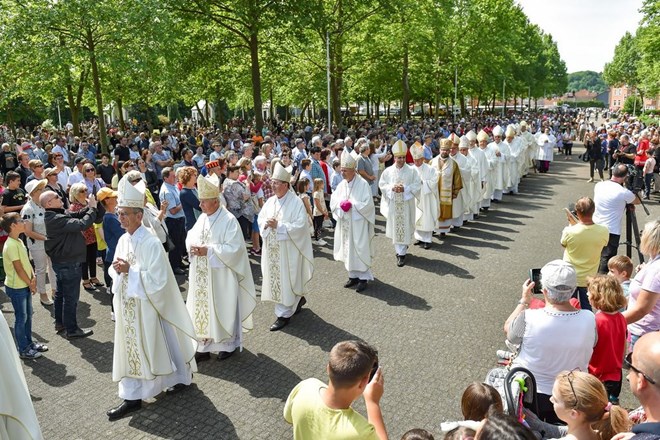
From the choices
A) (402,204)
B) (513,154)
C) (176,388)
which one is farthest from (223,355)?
(513,154)

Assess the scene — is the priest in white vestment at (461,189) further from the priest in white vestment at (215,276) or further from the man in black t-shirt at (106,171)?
the man in black t-shirt at (106,171)

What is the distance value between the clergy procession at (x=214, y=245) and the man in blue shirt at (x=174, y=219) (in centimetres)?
2

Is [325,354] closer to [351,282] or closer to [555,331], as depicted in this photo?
[351,282]

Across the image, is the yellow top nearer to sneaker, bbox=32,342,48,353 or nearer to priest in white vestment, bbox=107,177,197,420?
sneaker, bbox=32,342,48,353

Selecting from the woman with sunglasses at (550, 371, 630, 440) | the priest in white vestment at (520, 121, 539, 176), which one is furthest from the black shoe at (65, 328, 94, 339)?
the priest in white vestment at (520, 121, 539, 176)

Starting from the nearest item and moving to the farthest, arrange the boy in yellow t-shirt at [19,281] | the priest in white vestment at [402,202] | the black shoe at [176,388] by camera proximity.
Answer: the black shoe at [176,388] < the boy in yellow t-shirt at [19,281] < the priest in white vestment at [402,202]

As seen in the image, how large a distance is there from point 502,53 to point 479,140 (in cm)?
3003

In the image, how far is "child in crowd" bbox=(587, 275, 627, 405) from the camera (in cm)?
429

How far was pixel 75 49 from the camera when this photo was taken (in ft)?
52.6

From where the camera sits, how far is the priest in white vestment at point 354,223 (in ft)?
28.7

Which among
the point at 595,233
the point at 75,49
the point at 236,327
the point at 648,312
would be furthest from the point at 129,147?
the point at 648,312

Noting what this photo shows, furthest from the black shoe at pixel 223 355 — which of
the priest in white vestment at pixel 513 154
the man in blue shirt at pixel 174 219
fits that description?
the priest in white vestment at pixel 513 154

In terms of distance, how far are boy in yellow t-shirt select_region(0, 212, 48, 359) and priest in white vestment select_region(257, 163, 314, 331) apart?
2911 mm

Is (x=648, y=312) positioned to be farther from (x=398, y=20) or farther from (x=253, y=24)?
(x=398, y=20)
